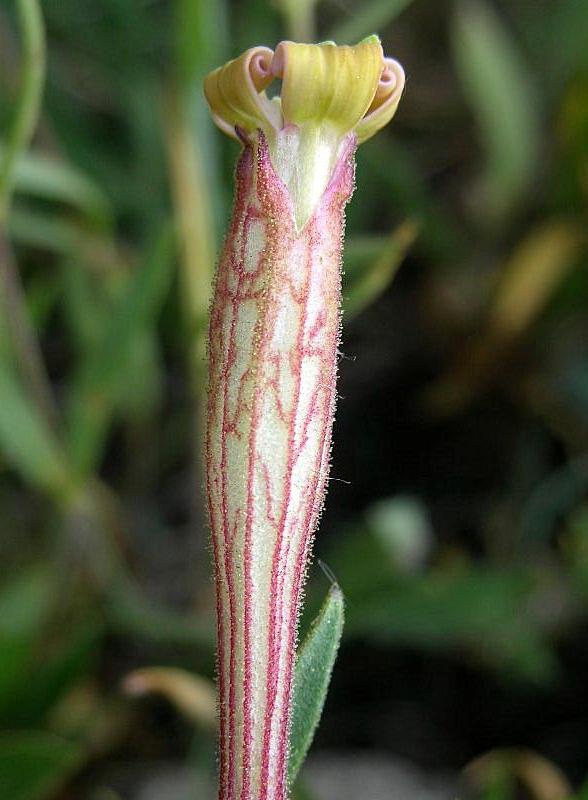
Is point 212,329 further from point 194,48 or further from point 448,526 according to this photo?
point 448,526

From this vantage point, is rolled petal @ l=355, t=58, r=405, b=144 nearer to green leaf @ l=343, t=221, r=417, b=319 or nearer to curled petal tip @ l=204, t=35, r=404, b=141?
curled petal tip @ l=204, t=35, r=404, b=141

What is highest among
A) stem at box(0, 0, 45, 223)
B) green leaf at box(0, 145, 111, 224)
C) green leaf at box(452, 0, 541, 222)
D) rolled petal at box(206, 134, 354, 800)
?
green leaf at box(452, 0, 541, 222)

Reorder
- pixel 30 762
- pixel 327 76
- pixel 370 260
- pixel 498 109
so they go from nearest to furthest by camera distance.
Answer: pixel 327 76 < pixel 30 762 < pixel 370 260 < pixel 498 109

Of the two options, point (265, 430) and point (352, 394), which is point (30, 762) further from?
point (352, 394)

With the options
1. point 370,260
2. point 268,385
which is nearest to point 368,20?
point 370,260

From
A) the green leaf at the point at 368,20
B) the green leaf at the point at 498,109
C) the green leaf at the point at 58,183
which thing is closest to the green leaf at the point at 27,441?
the green leaf at the point at 58,183

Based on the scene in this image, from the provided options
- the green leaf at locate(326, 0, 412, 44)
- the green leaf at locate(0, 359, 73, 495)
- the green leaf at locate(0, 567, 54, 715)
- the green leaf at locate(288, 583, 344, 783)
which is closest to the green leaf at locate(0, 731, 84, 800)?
the green leaf at locate(0, 567, 54, 715)

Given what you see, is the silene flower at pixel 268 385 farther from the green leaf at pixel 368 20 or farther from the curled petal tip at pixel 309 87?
the green leaf at pixel 368 20
